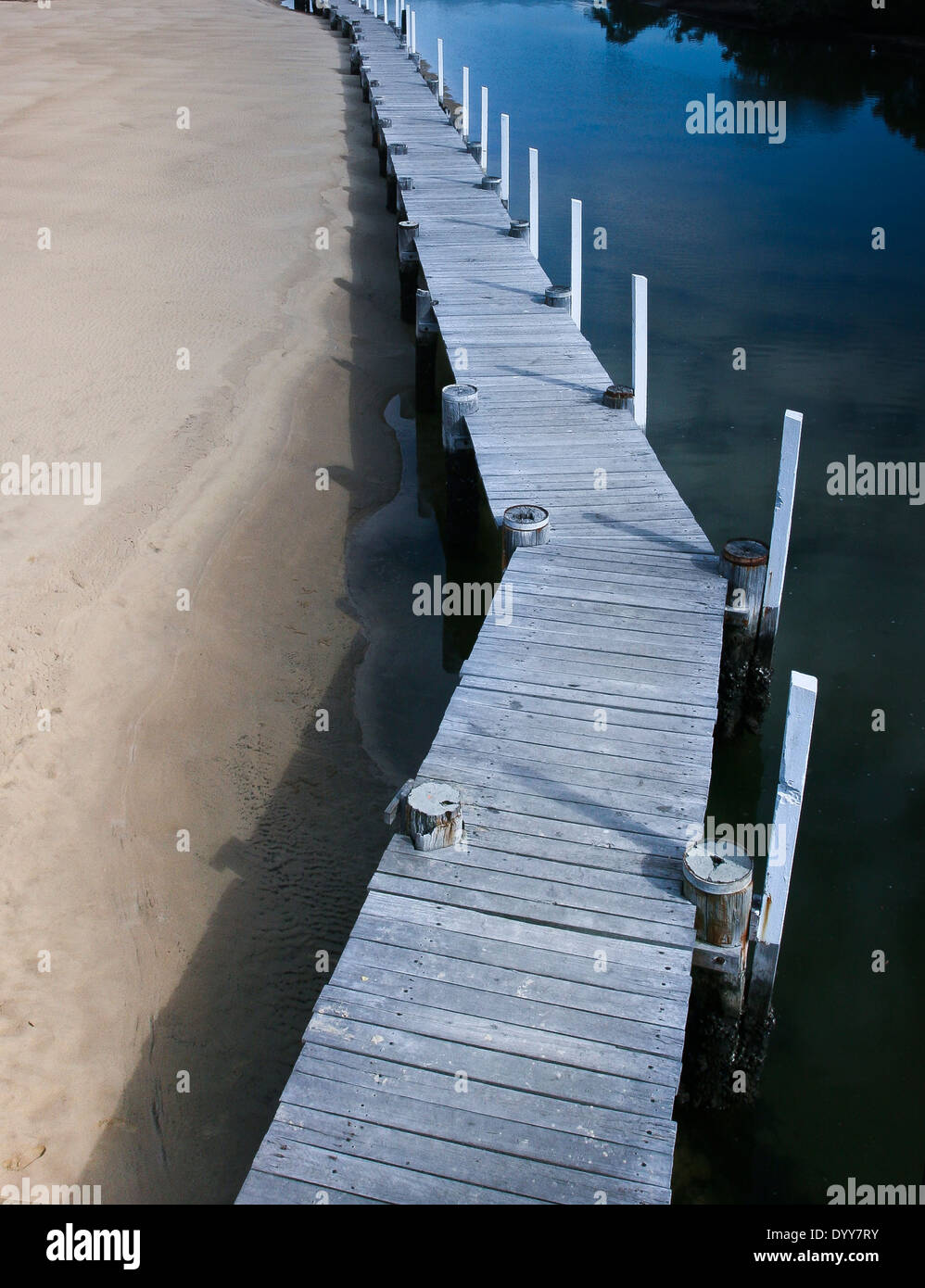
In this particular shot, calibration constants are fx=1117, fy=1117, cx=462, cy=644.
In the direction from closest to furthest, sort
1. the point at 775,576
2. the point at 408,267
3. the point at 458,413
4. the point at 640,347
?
the point at 775,576 → the point at 458,413 → the point at 640,347 → the point at 408,267

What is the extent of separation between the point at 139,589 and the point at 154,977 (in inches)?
139

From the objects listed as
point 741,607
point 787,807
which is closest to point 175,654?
point 741,607

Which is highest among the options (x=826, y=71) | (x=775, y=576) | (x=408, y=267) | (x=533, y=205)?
(x=826, y=71)

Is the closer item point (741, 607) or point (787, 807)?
point (787, 807)

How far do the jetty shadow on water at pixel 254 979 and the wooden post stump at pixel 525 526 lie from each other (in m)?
1.34

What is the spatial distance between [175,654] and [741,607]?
389cm

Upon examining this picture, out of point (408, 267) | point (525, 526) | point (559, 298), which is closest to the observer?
point (525, 526)

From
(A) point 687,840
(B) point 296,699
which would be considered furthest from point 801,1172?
(B) point 296,699

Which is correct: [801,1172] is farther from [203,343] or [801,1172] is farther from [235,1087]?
[203,343]

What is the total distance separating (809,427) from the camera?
11688mm

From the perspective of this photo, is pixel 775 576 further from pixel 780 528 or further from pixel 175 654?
pixel 175 654

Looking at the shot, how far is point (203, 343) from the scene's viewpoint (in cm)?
1211

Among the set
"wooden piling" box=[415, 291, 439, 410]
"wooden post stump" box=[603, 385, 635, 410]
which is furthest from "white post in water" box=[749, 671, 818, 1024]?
"wooden piling" box=[415, 291, 439, 410]

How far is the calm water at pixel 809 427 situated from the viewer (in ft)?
18.0
